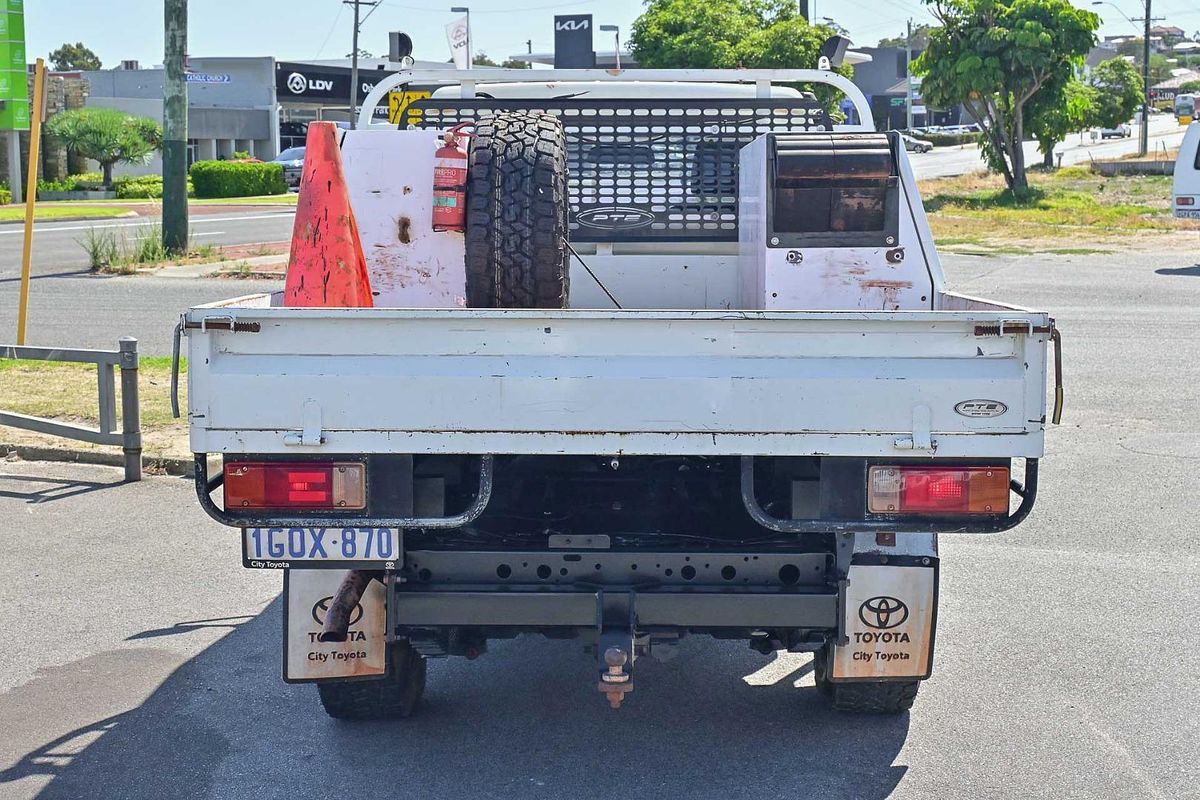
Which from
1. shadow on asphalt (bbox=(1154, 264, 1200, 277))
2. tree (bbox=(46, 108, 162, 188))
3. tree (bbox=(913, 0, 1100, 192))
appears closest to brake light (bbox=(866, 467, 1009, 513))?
shadow on asphalt (bbox=(1154, 264, 1200, 277))

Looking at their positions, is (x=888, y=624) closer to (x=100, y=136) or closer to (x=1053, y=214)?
(x=1053, y=214)

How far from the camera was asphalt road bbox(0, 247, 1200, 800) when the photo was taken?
179 inches

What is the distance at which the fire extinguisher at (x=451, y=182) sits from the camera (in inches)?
210

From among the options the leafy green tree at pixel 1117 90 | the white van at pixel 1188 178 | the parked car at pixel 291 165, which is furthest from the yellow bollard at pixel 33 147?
the leafy green tree at pixel 1117 90

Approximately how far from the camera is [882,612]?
15.1 ft

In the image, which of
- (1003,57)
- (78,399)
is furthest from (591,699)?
(1003,57)

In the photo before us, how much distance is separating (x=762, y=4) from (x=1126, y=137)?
55.3 meters

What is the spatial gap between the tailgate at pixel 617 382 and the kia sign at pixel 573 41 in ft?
67.8

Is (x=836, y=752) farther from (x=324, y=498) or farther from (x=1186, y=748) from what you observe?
(x=324, y=498)

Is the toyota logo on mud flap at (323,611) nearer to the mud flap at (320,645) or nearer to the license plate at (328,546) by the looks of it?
the mud flap at (320,645)

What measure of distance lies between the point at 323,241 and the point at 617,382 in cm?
128

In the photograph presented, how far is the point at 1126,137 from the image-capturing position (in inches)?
3642

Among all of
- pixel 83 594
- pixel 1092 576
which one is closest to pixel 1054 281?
pixel 1092 576

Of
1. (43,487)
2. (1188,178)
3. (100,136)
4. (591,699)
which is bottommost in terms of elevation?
(591,699)
